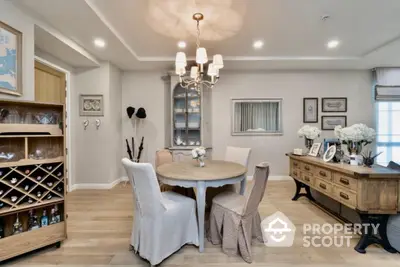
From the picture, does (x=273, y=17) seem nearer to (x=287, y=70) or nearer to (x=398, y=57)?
(x=287, y=70)

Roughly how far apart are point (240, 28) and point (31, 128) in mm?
2665

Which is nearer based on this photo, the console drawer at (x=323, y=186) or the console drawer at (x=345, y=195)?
the console drawer at (x=345, y=195)

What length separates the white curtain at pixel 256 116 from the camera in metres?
4.82

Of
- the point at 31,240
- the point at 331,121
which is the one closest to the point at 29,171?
the point at 31,240

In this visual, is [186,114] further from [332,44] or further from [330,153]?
[332,44]

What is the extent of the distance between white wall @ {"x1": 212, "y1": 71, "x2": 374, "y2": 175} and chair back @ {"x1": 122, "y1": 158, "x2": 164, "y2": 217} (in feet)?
9.78

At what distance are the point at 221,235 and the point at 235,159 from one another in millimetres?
1307

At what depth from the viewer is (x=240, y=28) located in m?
2.88

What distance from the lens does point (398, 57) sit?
13.2 ft

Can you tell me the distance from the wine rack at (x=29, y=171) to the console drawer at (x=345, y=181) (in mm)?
2927

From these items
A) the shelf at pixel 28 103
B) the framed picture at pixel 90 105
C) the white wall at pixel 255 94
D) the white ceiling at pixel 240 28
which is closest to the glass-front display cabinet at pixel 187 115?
the white wall at pixel 255 94

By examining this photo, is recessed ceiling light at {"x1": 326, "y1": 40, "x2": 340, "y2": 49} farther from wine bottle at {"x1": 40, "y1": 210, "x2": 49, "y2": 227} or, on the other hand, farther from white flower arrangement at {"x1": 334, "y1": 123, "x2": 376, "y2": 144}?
wine bottle at {"x1": 40, "y1": 210, "x2": 49, "y2": 227}

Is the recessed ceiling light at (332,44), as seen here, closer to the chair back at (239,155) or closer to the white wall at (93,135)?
the chair back at (239,155)

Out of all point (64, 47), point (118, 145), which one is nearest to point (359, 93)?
point (118, 145)
